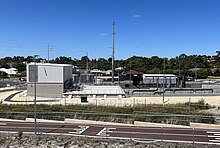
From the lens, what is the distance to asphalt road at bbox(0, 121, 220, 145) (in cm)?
2227

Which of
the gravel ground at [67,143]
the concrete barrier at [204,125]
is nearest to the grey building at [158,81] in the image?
the concrete barrier at [204,125]

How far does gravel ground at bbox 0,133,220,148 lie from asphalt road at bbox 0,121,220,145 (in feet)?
8.37

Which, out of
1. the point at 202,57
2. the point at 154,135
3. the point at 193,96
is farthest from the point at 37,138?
the point at 202,57

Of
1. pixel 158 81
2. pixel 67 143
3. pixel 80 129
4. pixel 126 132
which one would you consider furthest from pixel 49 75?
pixel 67 143

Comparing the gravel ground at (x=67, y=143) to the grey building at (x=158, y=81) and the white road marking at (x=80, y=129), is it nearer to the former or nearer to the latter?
the white road marking at (x=80, y=129)

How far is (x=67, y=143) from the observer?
63.4 ft

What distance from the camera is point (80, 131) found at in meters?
25.3

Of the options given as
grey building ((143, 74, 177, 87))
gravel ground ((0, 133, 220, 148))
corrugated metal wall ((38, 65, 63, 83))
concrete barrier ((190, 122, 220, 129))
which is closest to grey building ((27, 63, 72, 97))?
corrugated metal wall ((38, 65, 63, 83))

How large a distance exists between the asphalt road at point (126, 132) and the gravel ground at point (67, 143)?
255cm

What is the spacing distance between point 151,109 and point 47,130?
613 inches

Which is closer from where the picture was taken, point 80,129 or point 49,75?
point 80,129

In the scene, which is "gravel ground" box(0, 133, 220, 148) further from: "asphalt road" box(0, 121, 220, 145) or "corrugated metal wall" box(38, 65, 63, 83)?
"corrugated metal wall" box(38, 65, 63, 83)

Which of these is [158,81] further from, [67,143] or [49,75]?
[67,143]

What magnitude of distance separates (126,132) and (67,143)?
282 inches
